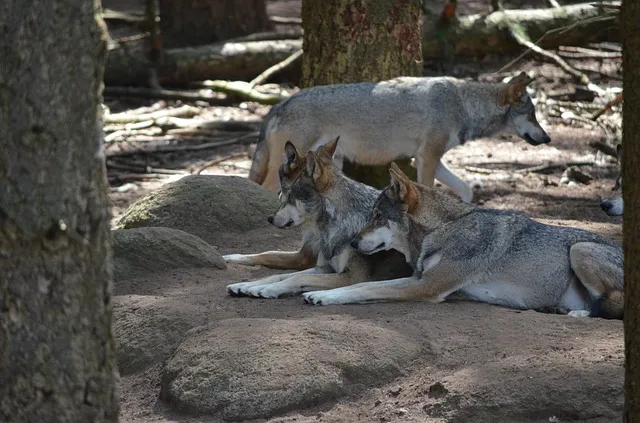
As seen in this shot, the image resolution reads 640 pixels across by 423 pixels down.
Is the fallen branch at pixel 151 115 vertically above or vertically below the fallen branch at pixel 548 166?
above

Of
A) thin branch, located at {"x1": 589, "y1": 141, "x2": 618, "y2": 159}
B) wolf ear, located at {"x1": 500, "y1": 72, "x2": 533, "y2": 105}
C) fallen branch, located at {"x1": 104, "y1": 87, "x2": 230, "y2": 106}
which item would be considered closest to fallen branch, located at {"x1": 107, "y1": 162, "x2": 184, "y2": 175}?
fallen branch, located at {"x1": 104, "y1": 87, "x2": 230, "y2": 106}

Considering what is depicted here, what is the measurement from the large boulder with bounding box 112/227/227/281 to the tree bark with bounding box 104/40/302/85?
9015 millimetres

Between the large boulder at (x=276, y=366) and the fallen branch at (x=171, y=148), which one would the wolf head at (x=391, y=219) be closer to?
the large boulder at (x=276, y=366)

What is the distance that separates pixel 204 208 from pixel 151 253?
1275 mm

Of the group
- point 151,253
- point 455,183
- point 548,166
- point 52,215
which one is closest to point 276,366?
point 151,253

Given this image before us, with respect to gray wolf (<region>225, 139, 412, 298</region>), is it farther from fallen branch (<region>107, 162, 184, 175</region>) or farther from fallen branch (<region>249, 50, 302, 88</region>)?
fallen branch (<region>249, 50, 302, 88</region>)

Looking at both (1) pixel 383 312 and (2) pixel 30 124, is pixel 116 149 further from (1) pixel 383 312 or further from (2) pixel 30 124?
(2) pixel 30 124

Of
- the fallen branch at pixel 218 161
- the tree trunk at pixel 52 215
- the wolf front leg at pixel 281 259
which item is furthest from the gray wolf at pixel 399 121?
the tree trunk at pixel 52 215

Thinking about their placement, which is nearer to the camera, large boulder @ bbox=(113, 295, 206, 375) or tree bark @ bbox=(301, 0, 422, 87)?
large boulder @ bbox=(113, 295, 206, 375)

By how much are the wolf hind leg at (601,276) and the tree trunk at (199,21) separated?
475 inches

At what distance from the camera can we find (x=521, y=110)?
37.9 feet

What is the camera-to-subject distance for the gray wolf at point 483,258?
6.71m

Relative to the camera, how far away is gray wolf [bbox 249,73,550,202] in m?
10.1

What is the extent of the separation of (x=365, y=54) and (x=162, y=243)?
386 cm
